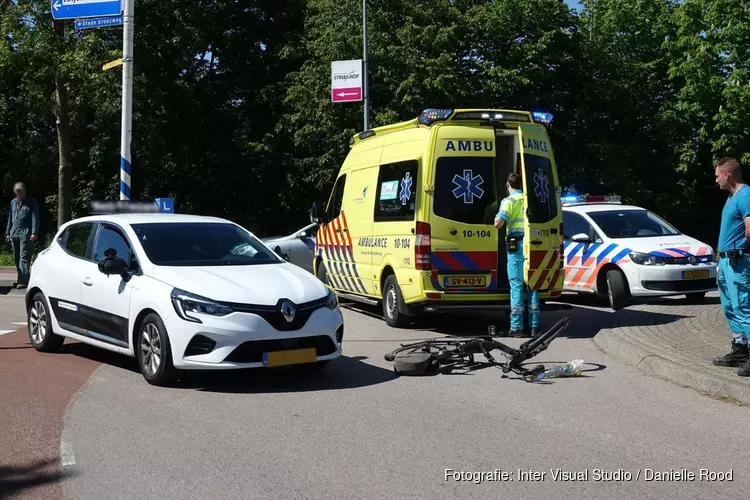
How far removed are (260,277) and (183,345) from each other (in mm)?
1018

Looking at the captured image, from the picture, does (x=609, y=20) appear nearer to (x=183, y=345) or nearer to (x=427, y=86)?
(x=427, y=86)

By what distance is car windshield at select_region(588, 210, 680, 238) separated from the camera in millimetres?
14156

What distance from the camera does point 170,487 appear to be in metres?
4.76

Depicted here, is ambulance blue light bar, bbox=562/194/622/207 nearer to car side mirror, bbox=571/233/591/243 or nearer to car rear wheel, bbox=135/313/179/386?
car side mirror, bbox=571/233/591/243

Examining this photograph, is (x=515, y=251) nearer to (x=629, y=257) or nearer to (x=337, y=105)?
(x=629, y=257)

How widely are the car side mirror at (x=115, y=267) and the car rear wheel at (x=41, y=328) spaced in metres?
1.65

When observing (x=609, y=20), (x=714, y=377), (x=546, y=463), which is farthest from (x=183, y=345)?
(x=609, y=20)

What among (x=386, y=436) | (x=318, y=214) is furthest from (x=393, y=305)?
(x=386, y=436)

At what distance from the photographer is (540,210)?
434 inches

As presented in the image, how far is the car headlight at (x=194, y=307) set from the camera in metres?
7.22

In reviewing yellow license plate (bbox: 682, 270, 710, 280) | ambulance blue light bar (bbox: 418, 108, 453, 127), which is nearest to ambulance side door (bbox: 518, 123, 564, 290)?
ambulance blue light bar (bbox: 418, 108, 453, 127)

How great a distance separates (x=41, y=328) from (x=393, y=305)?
4.58m

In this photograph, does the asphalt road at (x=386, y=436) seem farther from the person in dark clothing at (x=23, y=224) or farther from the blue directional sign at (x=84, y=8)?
the blue directional sign at (x=84, y=8)

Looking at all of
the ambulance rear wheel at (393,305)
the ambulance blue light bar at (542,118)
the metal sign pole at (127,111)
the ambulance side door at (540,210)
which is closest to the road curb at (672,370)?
the ambulance side door at (540,210)
